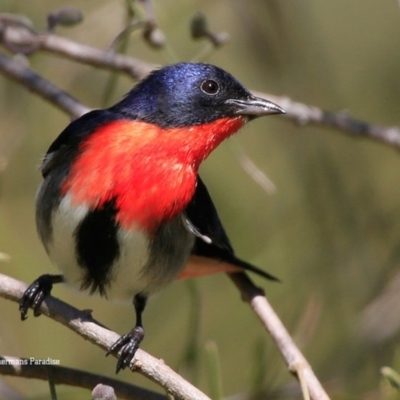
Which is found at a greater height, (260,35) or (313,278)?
(260,35)

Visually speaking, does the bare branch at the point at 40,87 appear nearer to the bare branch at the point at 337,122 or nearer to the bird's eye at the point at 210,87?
the bird's eye at the point at 210,87

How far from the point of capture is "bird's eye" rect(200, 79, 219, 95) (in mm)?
3197

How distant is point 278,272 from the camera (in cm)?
491

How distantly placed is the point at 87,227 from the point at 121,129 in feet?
1.11

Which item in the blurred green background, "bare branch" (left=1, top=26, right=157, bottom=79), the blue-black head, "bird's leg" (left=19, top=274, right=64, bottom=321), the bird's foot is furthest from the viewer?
the blurred green background

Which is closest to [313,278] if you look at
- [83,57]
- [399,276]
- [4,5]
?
[399,276]

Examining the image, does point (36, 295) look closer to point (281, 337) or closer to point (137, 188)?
point (137, 188)

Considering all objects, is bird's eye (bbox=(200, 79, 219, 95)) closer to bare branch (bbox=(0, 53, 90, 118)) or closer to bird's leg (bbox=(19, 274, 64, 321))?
bare branch (bbox=(0, 53, 90, 118))

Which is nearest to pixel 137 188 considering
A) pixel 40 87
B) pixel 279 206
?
pixel 40 87

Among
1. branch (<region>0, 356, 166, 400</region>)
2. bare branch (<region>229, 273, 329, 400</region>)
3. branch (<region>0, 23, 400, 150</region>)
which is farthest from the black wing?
branch (<region>0, 356, 166, 400</region>)

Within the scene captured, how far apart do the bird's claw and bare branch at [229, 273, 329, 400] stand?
68 cm

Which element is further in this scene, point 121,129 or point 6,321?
point 6,321

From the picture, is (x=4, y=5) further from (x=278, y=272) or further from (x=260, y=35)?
(x=278, y=272)

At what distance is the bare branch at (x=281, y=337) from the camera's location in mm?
2633
